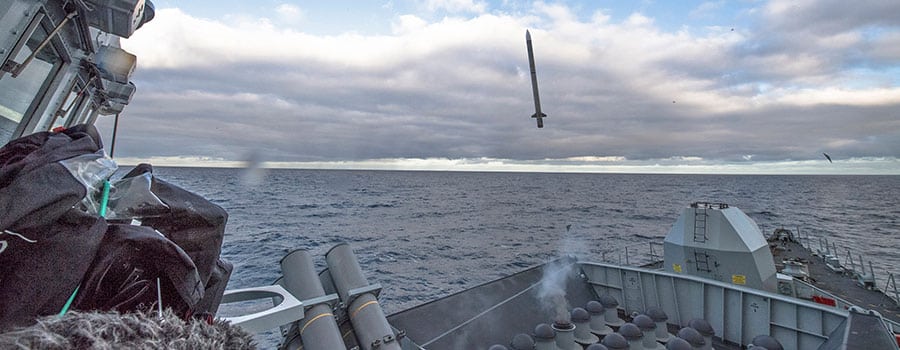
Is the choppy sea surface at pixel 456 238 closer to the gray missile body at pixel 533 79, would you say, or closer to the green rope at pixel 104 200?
the gray missile body at pixel 533 79

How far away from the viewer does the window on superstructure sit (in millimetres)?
4919

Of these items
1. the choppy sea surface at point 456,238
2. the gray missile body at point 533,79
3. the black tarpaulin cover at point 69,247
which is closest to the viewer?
the black tarpaulin cover at point 69,247

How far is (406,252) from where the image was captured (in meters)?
33.3

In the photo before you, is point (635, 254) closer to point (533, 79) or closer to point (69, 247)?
point (533, 79)

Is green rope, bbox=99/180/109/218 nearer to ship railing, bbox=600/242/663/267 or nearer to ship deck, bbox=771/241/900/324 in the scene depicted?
ship deck, bbox=771/241/900/324

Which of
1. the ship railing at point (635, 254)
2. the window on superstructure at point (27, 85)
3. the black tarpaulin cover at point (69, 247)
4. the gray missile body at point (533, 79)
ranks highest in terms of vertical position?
the gray missile body at point (533, 79)

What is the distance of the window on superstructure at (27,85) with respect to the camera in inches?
194

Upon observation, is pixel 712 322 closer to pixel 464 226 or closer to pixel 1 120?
pixel 1 120

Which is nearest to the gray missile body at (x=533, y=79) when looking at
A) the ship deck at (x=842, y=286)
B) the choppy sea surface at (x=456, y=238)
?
the choppy sea surface at (x=456, y=238)

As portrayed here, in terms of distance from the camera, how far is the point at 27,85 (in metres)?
5.58

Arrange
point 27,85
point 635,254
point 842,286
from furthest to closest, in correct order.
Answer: point 635,254
point 842,286
point 27,85

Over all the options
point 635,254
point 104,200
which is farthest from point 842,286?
point 104,200

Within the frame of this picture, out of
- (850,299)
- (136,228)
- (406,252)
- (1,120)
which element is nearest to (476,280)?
(406,252)

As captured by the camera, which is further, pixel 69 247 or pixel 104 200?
pixel 104 200
